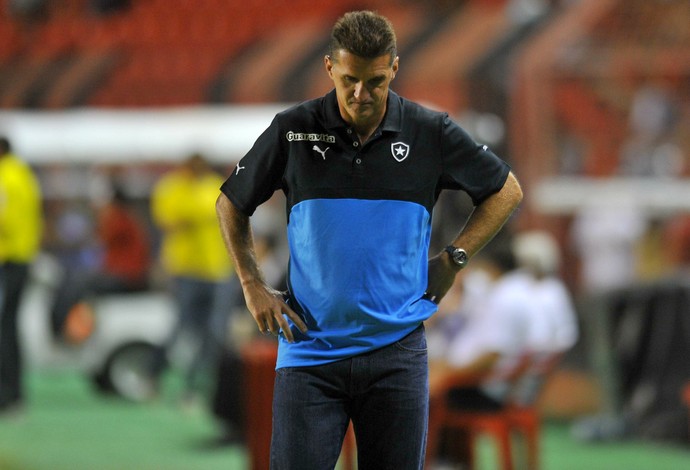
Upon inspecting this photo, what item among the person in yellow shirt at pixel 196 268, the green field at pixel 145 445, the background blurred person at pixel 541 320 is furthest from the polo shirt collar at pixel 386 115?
the person in yellow shirt at pixel 196 268

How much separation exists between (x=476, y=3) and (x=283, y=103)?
349cm

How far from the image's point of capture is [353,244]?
3746 millimetres

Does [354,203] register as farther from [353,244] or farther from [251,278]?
[251,278]

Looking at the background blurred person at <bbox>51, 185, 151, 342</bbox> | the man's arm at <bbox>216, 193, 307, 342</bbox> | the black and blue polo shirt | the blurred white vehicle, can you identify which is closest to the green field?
the blurred white vehicle

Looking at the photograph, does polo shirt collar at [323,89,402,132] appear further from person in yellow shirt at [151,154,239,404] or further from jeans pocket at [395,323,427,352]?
person in yellow shirt at [151,154,239,404]

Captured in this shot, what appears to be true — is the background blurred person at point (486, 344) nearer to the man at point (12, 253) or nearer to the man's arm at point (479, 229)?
the man's arm at point (479, 229)

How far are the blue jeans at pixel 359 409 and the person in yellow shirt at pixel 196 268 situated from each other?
7246mm

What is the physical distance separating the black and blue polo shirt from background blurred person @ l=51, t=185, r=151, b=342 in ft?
27.2

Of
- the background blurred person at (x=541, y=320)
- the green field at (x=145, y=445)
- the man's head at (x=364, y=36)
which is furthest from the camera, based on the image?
the green field at (x=145, y=445)

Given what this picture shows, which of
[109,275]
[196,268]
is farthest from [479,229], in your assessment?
[109,275]

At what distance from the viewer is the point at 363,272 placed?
3.76 metres

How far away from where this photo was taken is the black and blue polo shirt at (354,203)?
3760 millimetres

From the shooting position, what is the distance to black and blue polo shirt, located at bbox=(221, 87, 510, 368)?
376 centimetres

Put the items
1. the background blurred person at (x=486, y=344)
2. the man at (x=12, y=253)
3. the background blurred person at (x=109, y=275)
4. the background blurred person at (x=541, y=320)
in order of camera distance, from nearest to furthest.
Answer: the background blurred person at (x=486, y=344), the background blurred person at (x=541, y=320), the man at (x=12, y=253), the background blurred person at (x=109, y=275)
